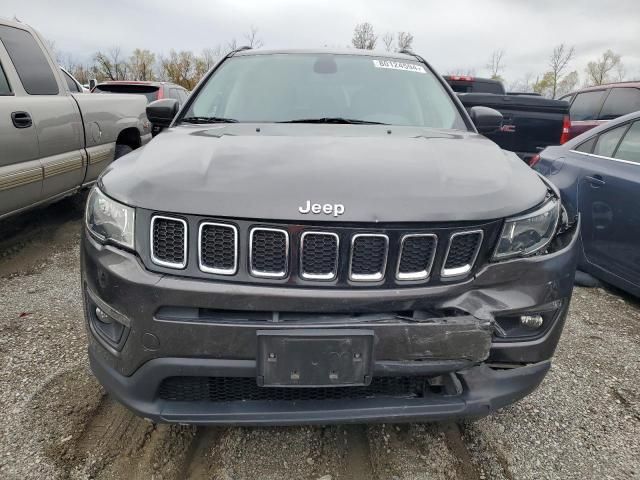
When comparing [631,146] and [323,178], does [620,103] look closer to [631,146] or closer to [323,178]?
[631,146]

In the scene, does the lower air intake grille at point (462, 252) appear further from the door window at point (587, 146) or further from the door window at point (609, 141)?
the door window at point (587, 146)

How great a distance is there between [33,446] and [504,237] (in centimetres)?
207

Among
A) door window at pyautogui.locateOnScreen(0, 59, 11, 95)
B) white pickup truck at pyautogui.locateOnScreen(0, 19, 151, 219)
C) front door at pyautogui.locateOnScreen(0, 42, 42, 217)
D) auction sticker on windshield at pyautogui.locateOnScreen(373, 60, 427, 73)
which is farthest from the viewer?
door window at pyautogui.locateOnScreen(0, 59, 11, 95)

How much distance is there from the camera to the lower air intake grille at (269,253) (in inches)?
61.1

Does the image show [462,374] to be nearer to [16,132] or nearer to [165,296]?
[165,296]

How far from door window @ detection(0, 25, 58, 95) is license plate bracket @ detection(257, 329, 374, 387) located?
11.9 feet

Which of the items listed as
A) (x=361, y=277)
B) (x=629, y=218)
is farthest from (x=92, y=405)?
(x=629, y=218)

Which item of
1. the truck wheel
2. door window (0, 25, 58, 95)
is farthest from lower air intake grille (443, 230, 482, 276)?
the truck wheel

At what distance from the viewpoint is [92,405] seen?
7.25 ft

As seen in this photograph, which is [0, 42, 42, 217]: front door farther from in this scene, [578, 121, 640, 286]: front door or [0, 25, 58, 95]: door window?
[578, 121, 640, 286]: front door

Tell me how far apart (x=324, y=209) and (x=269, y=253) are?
9.3 inches

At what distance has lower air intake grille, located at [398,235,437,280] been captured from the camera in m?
1.60

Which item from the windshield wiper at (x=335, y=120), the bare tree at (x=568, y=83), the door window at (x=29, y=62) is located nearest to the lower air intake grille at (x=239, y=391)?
the windshield wiper at (x=335, y=120)

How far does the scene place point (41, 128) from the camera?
3.82 meters
